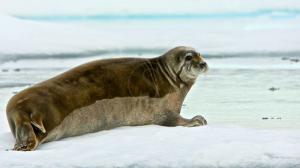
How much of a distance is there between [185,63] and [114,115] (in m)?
0.90

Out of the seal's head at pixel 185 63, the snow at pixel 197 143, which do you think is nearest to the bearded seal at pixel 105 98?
the seal's head at pixel 185 63

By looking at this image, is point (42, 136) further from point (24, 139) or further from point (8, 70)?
point (8, 70)

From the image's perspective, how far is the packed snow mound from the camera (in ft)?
14.3

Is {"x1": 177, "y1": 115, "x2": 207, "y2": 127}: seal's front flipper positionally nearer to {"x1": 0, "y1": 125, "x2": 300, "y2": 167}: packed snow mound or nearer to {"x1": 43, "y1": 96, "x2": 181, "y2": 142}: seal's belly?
{"x1": 43, "y1": 96, "x2": 181, "y2": 142}: seal's belly

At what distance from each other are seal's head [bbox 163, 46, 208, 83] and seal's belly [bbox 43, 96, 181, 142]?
261 mm

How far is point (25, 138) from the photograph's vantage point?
5.15 meters

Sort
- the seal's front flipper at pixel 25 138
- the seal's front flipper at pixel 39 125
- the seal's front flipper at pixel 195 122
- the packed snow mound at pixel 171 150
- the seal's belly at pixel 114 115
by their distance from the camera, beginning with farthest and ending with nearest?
1. the seal's front flipper at pixel 195 122
2. the seal's belly at pixel 114 115
3. the seal's front flipper at pixel 39 125
4. the seal's front flipper at pixel 25 138
5. the packed snow mound at pixel 171 150

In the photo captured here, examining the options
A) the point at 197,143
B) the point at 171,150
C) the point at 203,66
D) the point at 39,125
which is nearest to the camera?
the point at 171,150

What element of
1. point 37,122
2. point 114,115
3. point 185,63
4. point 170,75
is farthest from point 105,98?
point 185,63

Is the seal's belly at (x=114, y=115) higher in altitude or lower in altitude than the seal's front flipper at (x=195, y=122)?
higher

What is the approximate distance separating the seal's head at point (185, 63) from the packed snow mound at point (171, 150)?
1138 mm

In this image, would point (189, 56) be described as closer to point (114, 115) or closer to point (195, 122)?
point (195, 122)

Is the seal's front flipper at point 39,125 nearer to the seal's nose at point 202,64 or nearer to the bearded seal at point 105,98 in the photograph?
the bearded seal at point 105,98

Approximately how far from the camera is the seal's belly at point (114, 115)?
561 centimetres
